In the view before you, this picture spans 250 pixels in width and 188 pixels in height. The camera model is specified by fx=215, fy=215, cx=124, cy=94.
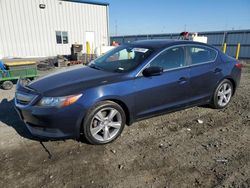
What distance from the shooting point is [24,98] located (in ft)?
11.4

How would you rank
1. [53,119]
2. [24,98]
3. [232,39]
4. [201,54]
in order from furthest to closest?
[232,39] < [201,54] < [24,98] < [53,119]

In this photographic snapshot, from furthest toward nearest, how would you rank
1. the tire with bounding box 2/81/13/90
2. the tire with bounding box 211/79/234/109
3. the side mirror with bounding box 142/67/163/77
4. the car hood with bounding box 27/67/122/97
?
the tire with bounding box 2/81/13/90 < the tire with bounding box 211/79/234/109 < the side mirror with bounding box 142/67/163/77 < the car hood with bounding box 27/67/122/97

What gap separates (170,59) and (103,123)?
5.89 feet

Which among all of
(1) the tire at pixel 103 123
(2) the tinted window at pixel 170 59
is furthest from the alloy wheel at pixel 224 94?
(1) the tire at pixel 103 123

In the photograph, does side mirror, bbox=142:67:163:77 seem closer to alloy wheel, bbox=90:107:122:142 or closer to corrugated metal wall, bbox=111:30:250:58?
alloy wheel, bbox=90:107:122:142

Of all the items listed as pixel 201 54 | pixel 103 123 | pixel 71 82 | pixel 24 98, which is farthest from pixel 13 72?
pixel 201 54

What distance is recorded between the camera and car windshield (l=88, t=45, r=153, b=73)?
3923 millimetres

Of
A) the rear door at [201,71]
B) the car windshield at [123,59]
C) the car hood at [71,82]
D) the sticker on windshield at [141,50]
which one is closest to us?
the car hood at [71,82]

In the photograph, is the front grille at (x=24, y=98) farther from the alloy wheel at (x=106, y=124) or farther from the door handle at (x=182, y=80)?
the door handle at (x=182, y=80)

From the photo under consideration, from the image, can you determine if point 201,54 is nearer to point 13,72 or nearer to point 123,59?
point 123,59

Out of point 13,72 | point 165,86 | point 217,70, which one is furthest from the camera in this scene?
point 13,72

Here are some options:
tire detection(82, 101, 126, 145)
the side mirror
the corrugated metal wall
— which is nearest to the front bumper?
tire detection(82, 101, 126, 145)

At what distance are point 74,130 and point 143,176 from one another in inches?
48.9

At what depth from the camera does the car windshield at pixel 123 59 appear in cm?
392
